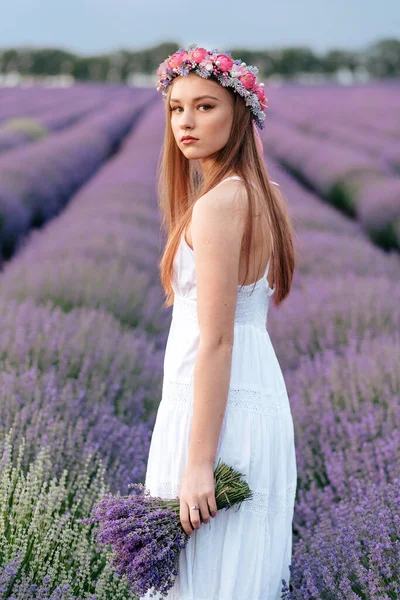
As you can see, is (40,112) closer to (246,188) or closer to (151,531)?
(246,188)

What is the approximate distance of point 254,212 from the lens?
1521 mm

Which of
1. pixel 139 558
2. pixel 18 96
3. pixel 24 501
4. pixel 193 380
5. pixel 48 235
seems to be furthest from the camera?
pixel 18 96

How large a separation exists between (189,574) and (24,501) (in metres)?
0.53

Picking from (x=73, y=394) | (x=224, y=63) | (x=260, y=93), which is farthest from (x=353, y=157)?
(x=224, y=63)

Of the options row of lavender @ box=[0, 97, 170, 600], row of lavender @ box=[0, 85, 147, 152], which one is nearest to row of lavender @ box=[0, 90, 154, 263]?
row of lavender @ box=[0, 85, 147, 152]

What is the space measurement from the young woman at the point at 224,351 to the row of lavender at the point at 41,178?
5686 mm

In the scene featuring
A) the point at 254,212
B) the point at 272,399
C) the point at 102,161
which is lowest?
the point at 102,161

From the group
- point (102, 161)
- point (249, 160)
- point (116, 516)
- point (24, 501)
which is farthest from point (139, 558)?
point (102, 161)

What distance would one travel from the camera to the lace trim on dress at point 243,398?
1549 millimetres

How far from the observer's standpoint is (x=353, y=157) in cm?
1039

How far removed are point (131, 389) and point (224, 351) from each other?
1.61 metres

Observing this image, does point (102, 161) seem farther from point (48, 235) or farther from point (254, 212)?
point (254, 212)

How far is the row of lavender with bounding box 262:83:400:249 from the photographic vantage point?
26.6 ft

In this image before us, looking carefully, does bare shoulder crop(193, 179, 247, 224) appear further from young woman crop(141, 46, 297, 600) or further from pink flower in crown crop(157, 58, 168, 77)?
pink flower in crown crop(157, 58, 168, 77)
